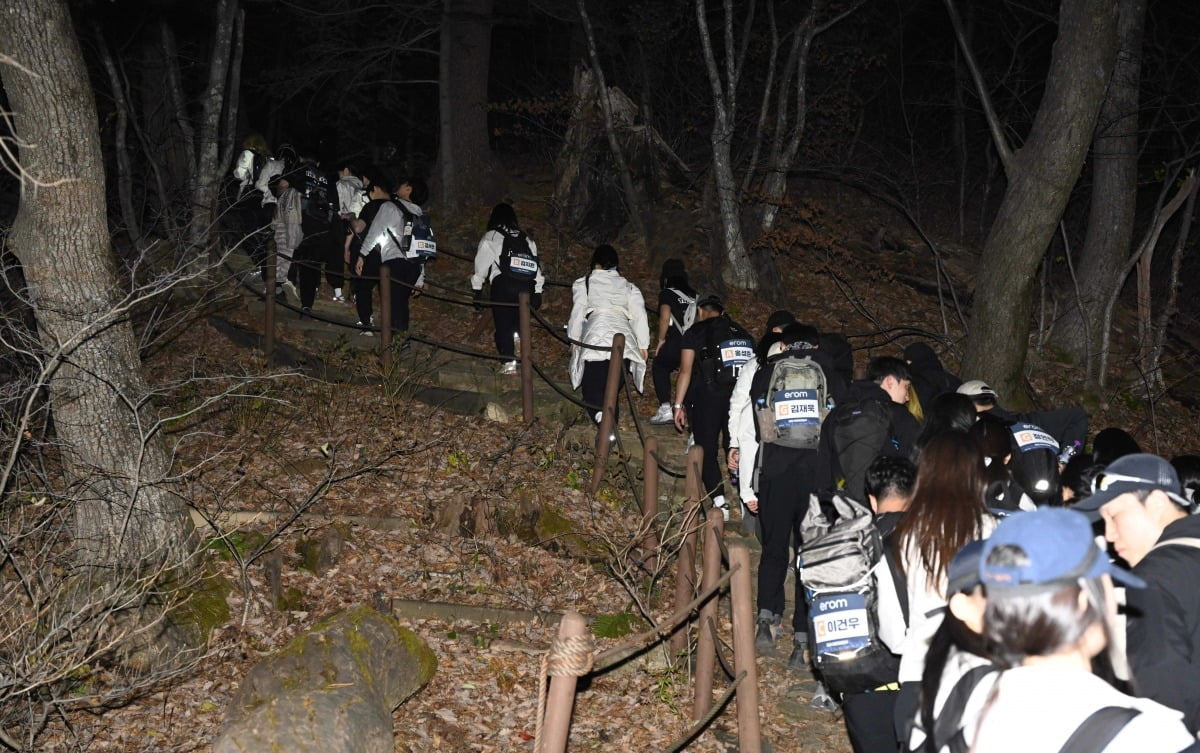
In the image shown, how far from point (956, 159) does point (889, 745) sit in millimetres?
19284

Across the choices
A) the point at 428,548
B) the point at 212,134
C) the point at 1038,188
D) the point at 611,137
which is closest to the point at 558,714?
the point at 428,548

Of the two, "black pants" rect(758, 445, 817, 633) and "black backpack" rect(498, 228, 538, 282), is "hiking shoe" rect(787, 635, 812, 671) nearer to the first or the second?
"black pants" rect(758, 445, 817, 633)

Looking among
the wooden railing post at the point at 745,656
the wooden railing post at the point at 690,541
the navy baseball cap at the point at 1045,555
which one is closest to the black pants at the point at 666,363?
the wooden railing post at the point at 690,541

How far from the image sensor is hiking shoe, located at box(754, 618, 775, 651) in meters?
7.09

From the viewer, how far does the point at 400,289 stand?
11453 mm

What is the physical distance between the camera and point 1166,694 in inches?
129

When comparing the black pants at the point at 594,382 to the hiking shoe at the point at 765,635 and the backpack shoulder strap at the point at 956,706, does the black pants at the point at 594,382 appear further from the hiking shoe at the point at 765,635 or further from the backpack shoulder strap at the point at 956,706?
the backpack shoulder strap at the point at 956,706

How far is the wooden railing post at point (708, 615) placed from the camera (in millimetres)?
5500

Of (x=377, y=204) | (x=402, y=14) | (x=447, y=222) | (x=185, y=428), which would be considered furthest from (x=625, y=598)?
(x=402, y=14)

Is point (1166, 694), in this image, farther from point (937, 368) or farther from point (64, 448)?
point (64, 448)

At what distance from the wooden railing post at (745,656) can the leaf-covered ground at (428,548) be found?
1.46 m

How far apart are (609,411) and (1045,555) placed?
651 cm

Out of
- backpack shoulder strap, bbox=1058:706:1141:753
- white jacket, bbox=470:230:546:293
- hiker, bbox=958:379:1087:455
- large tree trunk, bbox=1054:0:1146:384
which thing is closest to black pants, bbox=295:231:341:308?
white jacket, bbox=470:230:546:293

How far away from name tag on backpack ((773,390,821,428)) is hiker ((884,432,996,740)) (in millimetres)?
2621
